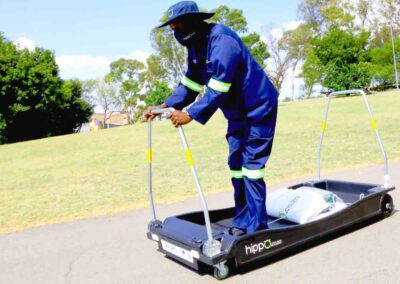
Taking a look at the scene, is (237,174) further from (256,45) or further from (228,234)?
(256,45)

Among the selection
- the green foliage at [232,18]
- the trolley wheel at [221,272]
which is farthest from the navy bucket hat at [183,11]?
the green foliage at [232,18]

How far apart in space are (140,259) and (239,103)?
1.85m

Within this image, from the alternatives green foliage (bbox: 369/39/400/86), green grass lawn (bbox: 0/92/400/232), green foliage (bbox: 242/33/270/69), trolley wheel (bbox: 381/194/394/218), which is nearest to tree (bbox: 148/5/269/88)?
green foliage (bbox: 242/33/270/69)

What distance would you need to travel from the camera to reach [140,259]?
443cm

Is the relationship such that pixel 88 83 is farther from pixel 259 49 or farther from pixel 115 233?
pixel 115 233

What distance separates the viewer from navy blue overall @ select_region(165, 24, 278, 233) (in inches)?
149

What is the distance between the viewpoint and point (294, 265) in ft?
13.0

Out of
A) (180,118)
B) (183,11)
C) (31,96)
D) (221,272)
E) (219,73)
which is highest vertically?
(31,96)

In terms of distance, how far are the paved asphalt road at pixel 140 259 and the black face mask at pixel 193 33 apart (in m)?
2.12

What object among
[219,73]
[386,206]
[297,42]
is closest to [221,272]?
[219,73]

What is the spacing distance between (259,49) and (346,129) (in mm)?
42506

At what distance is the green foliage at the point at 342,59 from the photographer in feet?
A: 154

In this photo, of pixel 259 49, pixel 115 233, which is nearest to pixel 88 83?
pixel 259 49

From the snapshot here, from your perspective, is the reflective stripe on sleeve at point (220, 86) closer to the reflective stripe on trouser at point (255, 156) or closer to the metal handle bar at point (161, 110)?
the metal handle bar at point (161, 110)
